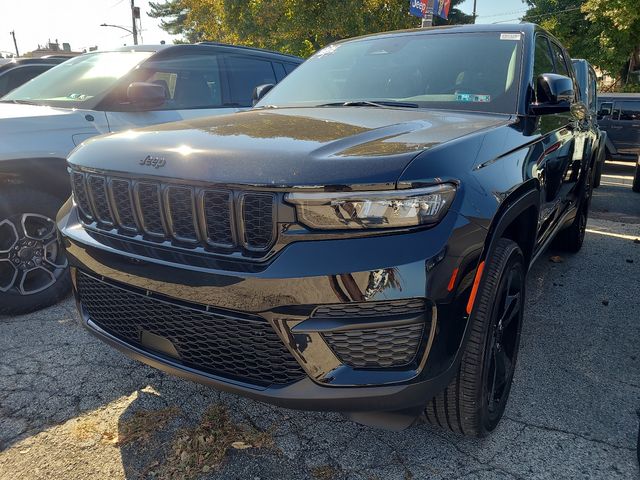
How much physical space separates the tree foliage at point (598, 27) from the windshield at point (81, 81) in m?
20.9

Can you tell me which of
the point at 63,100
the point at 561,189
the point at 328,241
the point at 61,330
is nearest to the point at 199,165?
the point at 328,241

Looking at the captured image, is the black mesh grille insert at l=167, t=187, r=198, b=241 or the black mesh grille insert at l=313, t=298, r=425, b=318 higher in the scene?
the black mesh grille insert at l=167, t=187, r=198, b=241

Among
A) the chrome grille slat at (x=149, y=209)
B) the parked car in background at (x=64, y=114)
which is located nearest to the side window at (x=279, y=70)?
the parked car in background at (x=64, y=114)

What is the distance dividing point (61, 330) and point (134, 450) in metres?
1.44

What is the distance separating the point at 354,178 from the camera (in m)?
1.56

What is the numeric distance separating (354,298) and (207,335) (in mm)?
599

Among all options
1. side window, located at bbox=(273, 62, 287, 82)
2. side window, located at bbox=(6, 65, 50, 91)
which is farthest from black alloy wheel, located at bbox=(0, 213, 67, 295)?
side window, located at bbox=(6, 65, 50, 91)

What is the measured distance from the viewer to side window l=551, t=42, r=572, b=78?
3.63 m

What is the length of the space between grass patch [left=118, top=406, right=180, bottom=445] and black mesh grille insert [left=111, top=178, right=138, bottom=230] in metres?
0.95

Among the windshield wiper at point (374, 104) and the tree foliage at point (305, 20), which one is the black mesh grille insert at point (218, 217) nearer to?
the windshield wiper at point (374, 104)

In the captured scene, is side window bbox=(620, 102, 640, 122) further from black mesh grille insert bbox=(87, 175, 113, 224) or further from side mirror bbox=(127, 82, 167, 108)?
black mesh grille insert bbox=(87, 175, 113, 224)

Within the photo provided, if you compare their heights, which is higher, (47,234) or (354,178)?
(354,178)

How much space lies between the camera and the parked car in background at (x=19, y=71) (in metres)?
7.14

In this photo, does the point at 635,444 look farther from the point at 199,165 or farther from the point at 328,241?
the point at 199,165
